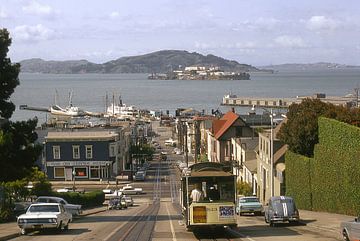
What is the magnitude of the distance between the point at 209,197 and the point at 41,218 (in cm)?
690

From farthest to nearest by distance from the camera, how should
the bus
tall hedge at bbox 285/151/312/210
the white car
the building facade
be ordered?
the building facade, the white car, tall hedge at bbox 285/151/312/210, the bus

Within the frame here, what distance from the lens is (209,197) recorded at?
84.8 feet

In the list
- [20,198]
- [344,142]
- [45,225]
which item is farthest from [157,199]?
[45,225]

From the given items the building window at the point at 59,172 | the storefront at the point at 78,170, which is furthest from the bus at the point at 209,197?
the building window at the point at 59,172

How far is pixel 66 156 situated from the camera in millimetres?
87312

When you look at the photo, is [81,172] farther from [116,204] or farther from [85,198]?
[116,204]

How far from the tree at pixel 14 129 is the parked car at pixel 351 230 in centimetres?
1916

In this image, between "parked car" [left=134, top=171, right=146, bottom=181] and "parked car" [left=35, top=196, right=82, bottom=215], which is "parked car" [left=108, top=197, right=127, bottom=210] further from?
"parked car" [left=134, top=171, right=146, bottom=181]

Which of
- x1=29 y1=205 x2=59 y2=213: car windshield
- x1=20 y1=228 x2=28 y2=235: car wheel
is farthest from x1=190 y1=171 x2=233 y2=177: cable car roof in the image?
x1=20 y1=228 x2=28 y2=235: car wheel

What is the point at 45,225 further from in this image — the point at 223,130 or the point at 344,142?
the point at 223,130

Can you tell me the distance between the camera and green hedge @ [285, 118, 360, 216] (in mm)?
33188

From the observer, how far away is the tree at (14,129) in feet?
120

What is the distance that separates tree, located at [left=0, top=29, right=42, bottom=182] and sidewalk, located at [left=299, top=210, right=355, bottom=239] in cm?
1451

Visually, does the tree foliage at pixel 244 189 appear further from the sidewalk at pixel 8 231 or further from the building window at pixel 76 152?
the sidewalk at pixel 8 231
